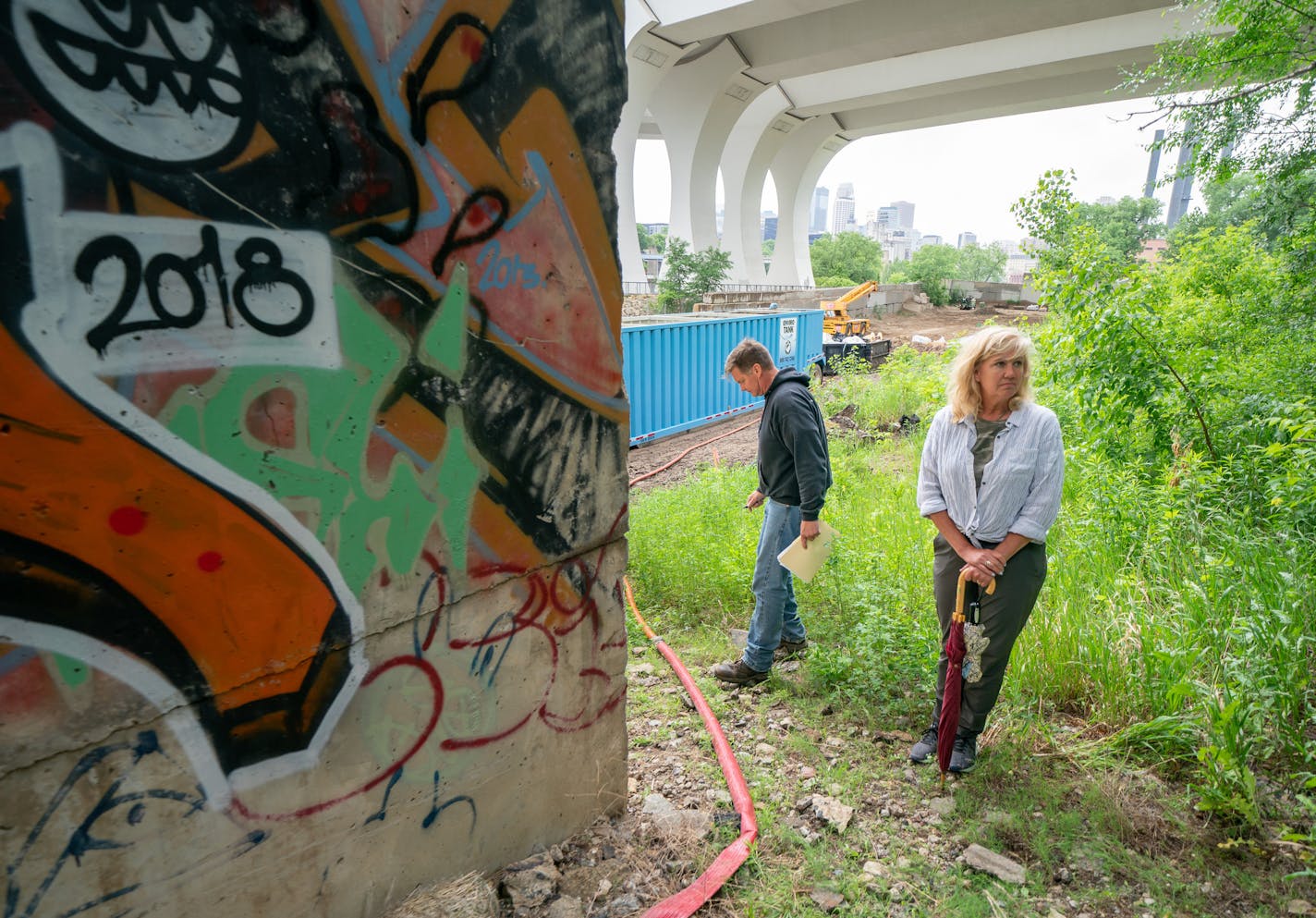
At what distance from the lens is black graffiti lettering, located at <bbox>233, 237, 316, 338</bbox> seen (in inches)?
60.4

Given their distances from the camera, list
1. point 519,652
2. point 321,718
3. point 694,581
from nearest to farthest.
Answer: point 321,718, point 519,652, point 694,581

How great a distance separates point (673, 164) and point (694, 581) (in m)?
32.4

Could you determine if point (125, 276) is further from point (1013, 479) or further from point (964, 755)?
point (964, 755)

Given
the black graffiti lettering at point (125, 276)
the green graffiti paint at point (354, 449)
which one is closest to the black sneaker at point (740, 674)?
the green graffiti paint at point (354, 449)

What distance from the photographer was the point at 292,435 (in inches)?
65.3

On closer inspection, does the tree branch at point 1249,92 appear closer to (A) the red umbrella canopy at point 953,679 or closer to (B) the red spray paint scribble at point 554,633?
(A) the red umbrella canopy at point 953,679

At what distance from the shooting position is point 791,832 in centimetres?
273

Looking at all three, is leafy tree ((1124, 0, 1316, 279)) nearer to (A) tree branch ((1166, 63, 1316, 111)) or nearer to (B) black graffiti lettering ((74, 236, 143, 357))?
(A) tree branch ((1166, 63, 1316, 111))

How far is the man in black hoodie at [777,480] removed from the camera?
3.63 m

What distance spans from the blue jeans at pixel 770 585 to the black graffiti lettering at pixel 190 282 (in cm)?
280

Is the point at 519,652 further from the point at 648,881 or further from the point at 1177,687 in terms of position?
the point at 1177,687

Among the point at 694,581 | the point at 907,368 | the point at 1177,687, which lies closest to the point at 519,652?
the point at 1177,687

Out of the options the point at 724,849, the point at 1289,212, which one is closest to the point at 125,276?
the point at 724,849

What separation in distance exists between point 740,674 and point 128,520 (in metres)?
3.22
